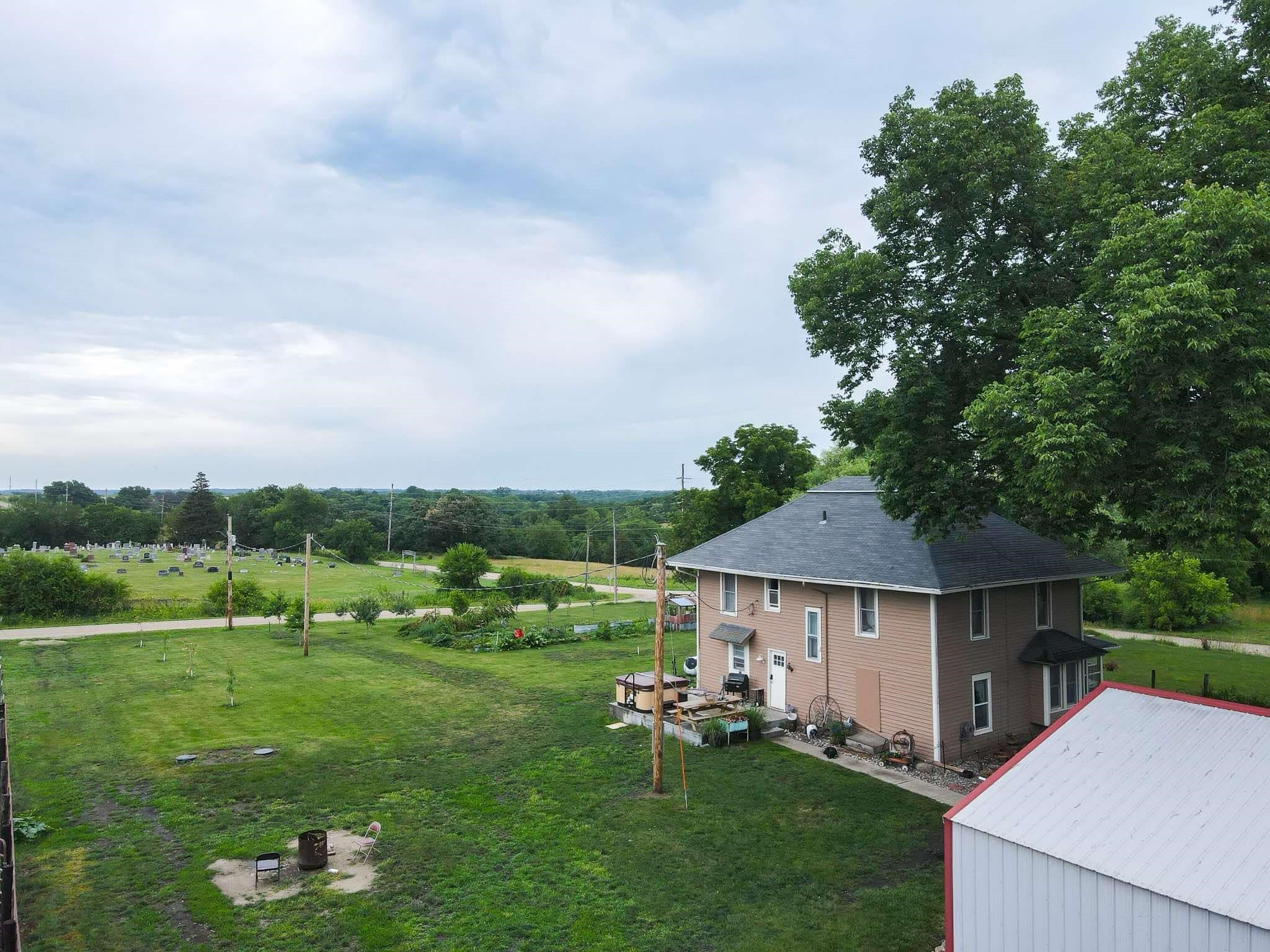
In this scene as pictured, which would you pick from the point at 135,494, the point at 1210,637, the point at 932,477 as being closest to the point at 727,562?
the point at 932,477

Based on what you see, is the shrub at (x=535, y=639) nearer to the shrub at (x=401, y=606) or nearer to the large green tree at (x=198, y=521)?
the shrub at (x=401, y=606)

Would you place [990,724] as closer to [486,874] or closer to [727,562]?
[727,562]

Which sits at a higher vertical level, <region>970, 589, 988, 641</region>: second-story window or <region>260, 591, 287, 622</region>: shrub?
<region>970, 589, 988, 641</region>: second-story window

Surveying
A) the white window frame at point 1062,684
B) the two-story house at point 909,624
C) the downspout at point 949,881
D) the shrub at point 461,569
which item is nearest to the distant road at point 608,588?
the shrub at point 461,569

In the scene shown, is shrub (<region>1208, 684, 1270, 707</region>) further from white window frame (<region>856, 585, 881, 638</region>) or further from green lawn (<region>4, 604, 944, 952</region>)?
green lawn (<region>4, 604, 944, 952</region>)

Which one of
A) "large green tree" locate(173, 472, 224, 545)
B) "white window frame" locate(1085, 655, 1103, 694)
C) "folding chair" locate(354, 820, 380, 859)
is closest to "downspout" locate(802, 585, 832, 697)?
"white window frame" locate(1085, 655, 1103, 694)

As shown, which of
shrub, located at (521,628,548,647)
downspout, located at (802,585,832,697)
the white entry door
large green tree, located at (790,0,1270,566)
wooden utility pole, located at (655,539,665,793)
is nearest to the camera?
large green tree, located at (790,0,1270,566)
